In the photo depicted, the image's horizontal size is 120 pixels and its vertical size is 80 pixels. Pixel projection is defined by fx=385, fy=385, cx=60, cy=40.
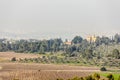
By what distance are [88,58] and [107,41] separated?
239 feet

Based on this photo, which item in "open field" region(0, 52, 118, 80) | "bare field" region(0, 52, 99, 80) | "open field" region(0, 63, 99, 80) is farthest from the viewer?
"open field" region(0, 52, 118, 80)

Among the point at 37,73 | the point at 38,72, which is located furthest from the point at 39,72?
the point at 37,73

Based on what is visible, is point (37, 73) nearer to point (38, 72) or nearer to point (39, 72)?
point (39, 72)

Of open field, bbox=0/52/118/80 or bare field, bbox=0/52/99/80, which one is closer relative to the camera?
bare field, bbox=0/52/99/80

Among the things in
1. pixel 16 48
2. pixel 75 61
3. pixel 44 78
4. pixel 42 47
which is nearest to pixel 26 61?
pixel 75 61

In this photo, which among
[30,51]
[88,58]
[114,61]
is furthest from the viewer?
[30,51]

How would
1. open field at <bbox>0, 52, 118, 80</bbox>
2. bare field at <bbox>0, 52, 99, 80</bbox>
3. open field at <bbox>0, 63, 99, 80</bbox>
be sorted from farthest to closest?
open field at <bbox>0, 52, 118, 80</bbox> < bare field at <bbox>0, 52, 99, 80</bbox> < open field at <bbox>0, 63, 99, 80</bbox>

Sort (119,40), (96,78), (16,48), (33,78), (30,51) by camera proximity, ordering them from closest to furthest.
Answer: (96,78), (33,78), (30,51), (16,48), (119,40)

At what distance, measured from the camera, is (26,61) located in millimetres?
112875

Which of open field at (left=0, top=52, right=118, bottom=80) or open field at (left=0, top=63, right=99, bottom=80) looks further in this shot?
open field at (left=0, top=52, right=118, bottom=80)

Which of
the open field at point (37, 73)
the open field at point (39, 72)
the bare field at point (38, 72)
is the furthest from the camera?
the open field at point (39, 72)

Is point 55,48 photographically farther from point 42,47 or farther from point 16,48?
point 16,48

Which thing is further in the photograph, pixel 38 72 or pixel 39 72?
pixel 38 72

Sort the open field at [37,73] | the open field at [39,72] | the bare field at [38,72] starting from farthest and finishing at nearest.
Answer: the open field at [39,72]
the bare field at [38,72]
the open field at [37,73]
